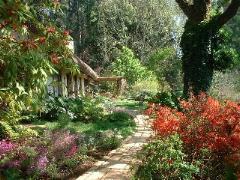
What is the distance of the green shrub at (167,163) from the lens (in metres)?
6.43

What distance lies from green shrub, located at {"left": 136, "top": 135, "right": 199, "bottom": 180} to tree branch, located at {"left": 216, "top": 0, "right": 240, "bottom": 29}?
1140 cm

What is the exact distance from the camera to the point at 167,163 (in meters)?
6.52

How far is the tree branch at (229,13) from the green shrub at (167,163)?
11.4 meters

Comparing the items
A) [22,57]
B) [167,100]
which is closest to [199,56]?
[167,100]

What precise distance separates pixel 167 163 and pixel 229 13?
1225 centimetres

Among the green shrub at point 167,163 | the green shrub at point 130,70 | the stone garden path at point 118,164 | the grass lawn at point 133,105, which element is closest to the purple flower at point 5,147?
the stone garden path at point 118,164

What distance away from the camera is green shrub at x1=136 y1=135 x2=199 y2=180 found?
21.1 feet

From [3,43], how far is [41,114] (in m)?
8.43

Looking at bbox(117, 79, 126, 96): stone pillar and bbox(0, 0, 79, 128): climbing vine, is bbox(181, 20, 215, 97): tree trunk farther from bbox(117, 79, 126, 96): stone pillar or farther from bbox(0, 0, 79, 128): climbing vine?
bbox(0, 0, 79, 128): climbing vine

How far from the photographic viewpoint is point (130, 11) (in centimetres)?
3844

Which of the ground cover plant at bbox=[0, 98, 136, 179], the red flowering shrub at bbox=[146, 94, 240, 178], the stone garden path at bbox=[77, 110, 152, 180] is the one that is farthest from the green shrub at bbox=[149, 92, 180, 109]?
the red flowering shrub at bbox=[146, 94, 240, 178]

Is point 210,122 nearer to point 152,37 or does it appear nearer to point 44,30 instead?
point 44,30

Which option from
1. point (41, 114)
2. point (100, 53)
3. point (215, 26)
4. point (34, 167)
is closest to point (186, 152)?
point (34, 167)

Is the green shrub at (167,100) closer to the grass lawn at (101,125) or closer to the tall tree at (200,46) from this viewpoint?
the tall tree at (200,46)
